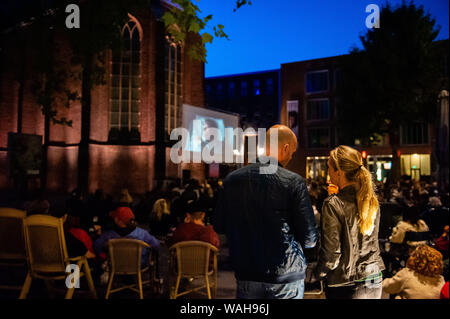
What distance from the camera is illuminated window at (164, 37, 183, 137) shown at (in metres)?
26.2

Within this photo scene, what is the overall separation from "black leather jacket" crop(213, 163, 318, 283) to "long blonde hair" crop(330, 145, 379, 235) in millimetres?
418

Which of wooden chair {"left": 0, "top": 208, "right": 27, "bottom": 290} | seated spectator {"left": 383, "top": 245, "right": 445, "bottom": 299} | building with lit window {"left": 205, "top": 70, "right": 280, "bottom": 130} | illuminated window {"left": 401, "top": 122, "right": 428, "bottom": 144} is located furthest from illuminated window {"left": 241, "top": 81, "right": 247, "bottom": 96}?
seated spectator {"left": 383, "top": 245, "right": 445, "bottom": 299}

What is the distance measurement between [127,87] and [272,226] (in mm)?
24769

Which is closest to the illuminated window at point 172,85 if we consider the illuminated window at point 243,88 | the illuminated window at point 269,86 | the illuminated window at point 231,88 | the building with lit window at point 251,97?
the building with lit window at point 251,97

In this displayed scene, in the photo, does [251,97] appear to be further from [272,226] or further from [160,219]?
[272,226]

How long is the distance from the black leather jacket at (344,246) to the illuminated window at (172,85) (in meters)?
23.9

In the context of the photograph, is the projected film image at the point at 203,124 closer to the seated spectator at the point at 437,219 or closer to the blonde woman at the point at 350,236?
the seated spectator at the point at 437,219

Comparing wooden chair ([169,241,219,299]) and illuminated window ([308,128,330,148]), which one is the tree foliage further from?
wooden chair ([169,241,219,299])

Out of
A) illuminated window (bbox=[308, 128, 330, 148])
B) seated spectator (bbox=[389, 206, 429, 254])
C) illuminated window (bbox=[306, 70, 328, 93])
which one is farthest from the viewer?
illuminated window (bbox=[306, 70, 328, 93])

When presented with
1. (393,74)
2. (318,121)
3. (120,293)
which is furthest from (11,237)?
(318,121)

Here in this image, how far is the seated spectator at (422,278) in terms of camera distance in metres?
3.07

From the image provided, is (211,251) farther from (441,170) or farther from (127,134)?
(127,134)

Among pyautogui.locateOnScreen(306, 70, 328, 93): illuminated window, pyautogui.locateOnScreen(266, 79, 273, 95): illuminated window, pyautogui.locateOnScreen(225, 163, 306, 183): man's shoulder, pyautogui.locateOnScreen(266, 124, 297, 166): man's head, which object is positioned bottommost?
pyautogui.locateOnScreen(225, 163, 306, 183): man's shoulder

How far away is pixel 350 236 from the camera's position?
244cm
